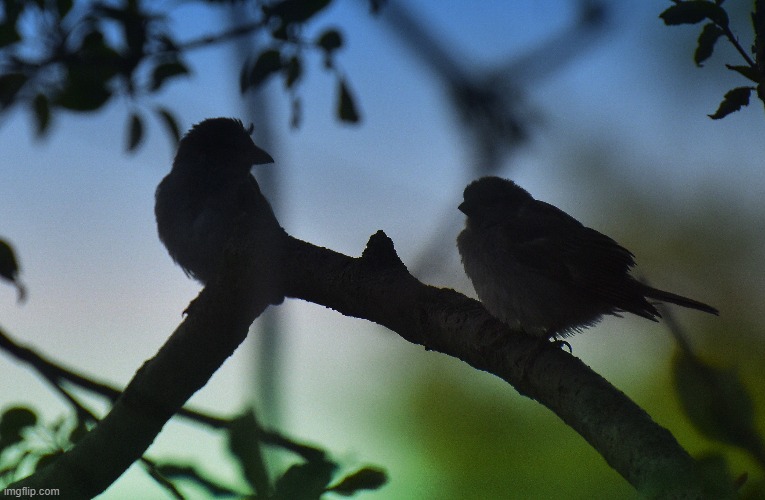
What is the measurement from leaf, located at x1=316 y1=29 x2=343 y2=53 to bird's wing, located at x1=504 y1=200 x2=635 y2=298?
168 centimetres

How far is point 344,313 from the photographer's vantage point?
363 cm

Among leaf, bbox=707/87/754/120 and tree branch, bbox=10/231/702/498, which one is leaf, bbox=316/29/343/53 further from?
leaf, bbox=707/87/754/120

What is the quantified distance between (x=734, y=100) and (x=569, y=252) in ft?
8.68

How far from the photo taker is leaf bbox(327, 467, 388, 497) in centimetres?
209

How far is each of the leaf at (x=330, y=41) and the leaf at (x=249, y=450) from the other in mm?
2575

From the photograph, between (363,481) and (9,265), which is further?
(9,265)

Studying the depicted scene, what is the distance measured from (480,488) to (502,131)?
4.34ft

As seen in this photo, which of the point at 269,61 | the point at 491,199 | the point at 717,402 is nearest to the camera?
the point at 717,402

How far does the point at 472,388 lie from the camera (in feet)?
23.4

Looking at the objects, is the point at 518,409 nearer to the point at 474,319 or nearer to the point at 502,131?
the point at 474,319

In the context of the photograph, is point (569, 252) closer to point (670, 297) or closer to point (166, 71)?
point (670, 297)

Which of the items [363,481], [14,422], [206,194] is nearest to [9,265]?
[14,422]

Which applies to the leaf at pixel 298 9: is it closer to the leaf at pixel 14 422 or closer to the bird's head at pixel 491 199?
the leaf at pixel 14 422

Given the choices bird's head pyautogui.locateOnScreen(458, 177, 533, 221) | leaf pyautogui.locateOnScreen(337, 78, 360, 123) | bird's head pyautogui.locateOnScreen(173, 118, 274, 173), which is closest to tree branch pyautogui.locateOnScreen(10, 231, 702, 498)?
leaf pyautogui.locateOnScreen(337, 78, 360, 123)
